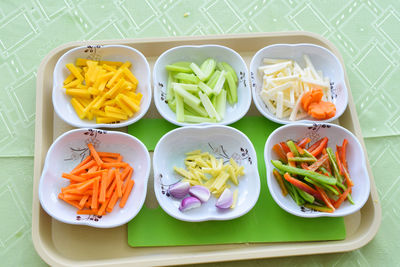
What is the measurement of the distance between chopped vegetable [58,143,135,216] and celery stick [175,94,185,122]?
355 millimetres

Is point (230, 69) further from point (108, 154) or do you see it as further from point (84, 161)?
point (84, 161)

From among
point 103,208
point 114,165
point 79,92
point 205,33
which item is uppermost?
point 79,92

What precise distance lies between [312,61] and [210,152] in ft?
2.59

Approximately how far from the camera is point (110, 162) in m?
1.89

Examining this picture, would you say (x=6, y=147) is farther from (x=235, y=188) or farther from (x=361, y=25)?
(x=361, y=25)

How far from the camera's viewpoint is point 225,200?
1.77 meters

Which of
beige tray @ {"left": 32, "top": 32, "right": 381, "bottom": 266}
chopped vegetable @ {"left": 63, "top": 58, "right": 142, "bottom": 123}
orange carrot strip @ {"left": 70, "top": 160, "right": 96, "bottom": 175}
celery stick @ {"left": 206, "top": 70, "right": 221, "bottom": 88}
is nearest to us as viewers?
beige tray @ {"left": 32, "top": 32, "right": 381, "bottom": 266}

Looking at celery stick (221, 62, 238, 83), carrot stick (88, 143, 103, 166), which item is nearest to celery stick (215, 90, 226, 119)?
celery stick (221, 62, 238, 83)

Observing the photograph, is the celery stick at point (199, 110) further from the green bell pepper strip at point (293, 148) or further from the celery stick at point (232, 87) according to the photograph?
the green bell pepper strip at point (293, 148)

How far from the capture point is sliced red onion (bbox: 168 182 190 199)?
179cm

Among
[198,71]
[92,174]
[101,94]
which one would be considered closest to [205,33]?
[198,71]

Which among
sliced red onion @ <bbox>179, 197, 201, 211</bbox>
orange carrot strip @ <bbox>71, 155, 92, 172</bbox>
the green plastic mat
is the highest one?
orange carrot strip @ <bbox>71, 155, 92, 172</bbox>

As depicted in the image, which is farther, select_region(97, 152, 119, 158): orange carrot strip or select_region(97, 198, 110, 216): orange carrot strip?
select_region(97, 152, 119, 158): orange carrot strip

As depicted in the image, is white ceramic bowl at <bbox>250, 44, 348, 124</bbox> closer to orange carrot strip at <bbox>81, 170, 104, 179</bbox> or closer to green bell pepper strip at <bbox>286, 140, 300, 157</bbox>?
green bell pepper strip at <bbox>286, 140, 300, 157</bbox>
